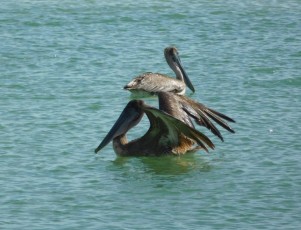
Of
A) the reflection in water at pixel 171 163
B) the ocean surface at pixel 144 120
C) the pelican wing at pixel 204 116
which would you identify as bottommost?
the reflection in water at pixel 171 163

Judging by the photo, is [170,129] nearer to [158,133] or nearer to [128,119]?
[158,133]

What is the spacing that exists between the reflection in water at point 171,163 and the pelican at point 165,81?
2.38 metres

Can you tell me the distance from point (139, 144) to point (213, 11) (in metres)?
7.00

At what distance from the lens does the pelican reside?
12.0m

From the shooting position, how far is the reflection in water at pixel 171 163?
913cm

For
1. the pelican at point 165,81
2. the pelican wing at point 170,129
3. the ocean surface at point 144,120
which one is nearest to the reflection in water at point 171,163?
the ocean surface at point 144,120

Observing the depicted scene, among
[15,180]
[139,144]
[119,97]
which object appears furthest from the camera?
[119,97]

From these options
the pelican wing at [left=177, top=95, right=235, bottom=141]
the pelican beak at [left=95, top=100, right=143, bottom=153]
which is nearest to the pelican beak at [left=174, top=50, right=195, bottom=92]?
the pelican wing at [left=177, top=95, right=235, bottom=141]

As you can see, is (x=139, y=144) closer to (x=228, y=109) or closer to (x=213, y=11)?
(x=228, y=109)

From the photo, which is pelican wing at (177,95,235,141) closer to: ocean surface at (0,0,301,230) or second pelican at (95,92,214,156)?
second pelican at (95,92,214,156)

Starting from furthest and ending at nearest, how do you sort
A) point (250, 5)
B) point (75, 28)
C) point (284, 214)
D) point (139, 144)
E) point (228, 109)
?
1. point (250, 5)
2. point (75, 28)
3. point (228, 109)
4. point (139, 144)
5. point (284, 214)

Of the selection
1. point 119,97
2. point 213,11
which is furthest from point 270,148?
point 213,11

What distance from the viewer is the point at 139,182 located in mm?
8703

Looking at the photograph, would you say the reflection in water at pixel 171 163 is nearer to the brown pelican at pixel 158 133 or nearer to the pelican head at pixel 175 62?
the brown pelican at pixel 158 133
